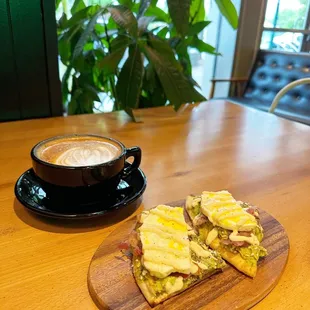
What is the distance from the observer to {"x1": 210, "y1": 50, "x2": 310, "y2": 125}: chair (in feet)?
8.40

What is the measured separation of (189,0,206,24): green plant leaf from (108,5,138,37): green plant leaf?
0.60 meters

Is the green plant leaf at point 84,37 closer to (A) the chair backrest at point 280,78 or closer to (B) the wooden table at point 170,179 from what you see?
(B) the wooden table at point 170,179

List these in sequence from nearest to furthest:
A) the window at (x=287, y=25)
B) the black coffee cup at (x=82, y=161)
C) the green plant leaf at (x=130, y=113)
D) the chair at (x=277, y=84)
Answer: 1. the black coffee cup at (x=82, y=161)
2. the green plant leaf at (x=130, y=113)
3. the chair at (x=277, y=84)
4. the window at (x=287, y=25)

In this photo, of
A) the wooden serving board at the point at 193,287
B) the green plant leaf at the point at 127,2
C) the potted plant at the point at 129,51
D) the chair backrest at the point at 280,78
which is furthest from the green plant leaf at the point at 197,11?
the wooden serving board at the point at 193,287

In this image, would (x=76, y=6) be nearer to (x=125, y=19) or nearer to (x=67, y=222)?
(x=125, y=19)

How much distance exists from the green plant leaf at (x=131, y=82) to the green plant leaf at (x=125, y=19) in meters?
0.09

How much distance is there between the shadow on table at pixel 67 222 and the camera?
20.6 inches

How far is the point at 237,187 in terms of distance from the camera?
2.22 feet

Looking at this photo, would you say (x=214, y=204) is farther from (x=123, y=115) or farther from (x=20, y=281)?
(x=123, y=115)

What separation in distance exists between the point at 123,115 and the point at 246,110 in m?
0.49

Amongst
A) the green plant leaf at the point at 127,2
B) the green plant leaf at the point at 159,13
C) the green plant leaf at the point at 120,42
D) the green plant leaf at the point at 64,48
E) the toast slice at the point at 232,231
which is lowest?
the toast slice at the point at 232,231

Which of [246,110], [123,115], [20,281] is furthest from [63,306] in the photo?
[246,110]

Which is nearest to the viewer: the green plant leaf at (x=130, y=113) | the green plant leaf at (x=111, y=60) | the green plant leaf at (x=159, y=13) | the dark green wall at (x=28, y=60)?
the dark green wall at (x=28, y=60)

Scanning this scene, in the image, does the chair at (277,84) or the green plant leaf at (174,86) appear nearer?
the green plant leaf at (174,86)
